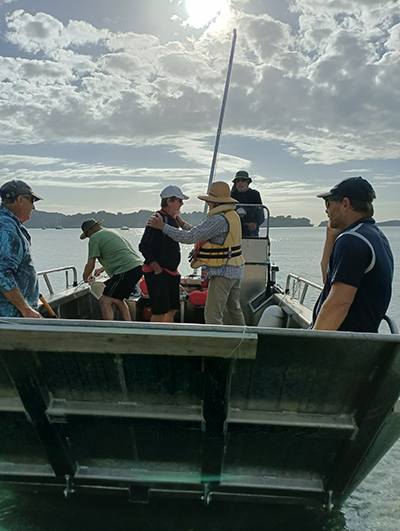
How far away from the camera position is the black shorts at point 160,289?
489cm

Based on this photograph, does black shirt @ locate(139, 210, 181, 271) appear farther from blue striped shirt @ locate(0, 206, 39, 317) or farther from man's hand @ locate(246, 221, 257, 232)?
man's hand @ locate(246, 221, 257, 232)

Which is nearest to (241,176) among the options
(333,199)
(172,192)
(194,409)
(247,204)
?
(247,204)

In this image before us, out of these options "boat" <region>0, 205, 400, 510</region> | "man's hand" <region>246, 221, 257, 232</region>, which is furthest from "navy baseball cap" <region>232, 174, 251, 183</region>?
"boat" <region>0, 205, 400, 510</region>

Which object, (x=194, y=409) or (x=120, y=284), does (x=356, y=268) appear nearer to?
(x=194, y=409)

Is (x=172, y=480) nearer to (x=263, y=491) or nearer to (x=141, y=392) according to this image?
(x=263, y=491)

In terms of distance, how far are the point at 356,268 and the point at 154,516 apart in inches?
96.9

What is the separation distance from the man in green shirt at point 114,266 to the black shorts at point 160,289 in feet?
2.46

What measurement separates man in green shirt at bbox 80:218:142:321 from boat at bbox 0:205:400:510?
3071 millimetres

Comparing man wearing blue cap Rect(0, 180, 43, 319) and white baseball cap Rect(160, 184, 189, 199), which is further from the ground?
white baseball cap Rect(160, 184, 189, 199)

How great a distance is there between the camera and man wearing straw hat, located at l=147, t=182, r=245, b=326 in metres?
4.14

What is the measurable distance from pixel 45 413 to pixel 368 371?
78.1 inches

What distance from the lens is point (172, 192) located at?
15.4ft

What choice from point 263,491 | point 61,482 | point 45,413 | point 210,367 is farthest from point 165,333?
point 61,482

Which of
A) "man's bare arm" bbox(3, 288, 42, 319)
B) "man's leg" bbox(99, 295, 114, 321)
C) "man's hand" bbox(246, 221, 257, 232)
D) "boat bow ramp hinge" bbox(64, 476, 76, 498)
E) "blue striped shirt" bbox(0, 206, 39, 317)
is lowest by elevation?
"boat bow ramp hinge" bbox(64, 476, 76, 498)
